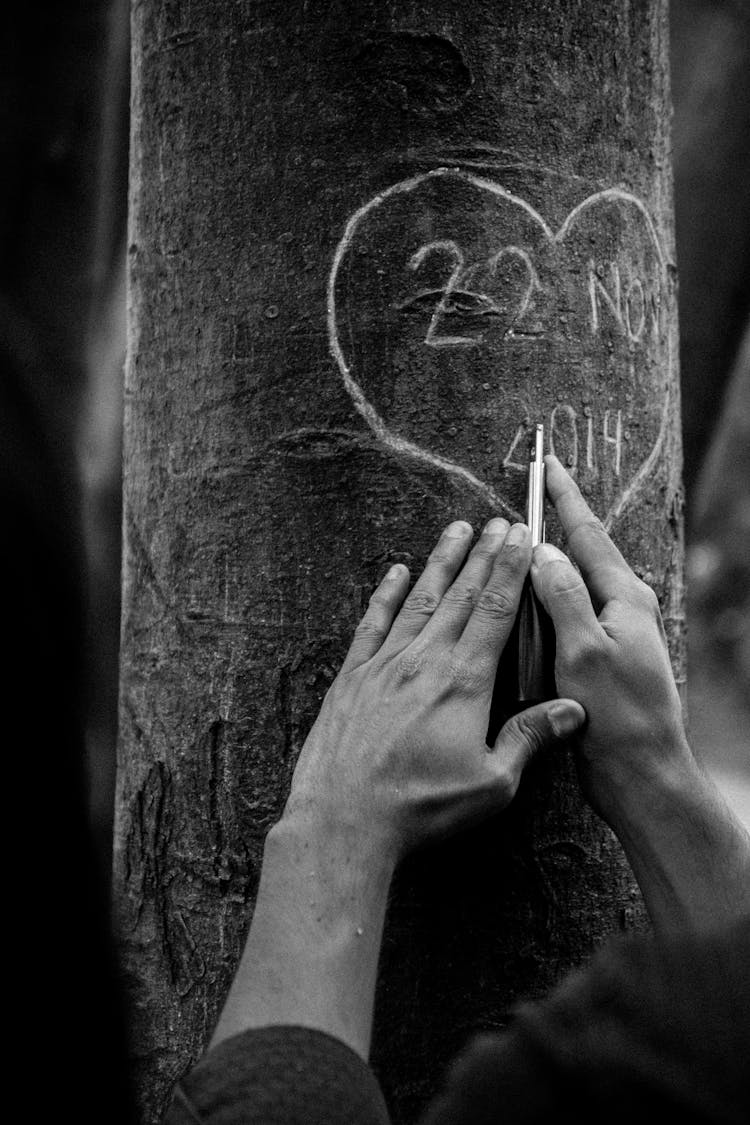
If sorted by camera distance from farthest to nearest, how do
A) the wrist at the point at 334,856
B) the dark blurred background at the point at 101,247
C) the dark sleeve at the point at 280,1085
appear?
the dark blurred background at the point at 101,247 < the wrist at the point at 334,856 < the dark sleeve at the point at 280,1085

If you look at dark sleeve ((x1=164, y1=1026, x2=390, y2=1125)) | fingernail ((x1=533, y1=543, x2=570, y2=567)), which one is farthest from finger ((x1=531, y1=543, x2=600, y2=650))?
dark sleeve ((x1=164, y1=1026, x2=390, y2=1125))

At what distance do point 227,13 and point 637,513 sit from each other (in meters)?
0.77

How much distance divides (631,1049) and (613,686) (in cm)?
58

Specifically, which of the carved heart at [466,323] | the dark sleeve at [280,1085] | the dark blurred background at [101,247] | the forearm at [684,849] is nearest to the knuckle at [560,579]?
the carved heart at [466,323]

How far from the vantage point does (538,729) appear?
3.93 feet

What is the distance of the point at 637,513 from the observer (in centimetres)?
137

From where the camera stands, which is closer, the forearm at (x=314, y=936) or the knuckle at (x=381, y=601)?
the forearm at (x=314, y=936)

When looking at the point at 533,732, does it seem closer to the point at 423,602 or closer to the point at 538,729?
the point at 538,729

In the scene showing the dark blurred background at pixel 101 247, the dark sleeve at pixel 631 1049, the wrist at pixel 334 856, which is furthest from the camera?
the dark blurred background at pixel 101 247

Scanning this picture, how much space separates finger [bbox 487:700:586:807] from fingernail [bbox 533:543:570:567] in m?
0.16

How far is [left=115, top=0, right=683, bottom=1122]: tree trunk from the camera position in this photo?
126cm

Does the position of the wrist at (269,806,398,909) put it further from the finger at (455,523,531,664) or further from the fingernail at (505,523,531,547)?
the fingernail at (505,523,531,547)

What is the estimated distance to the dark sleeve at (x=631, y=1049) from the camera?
0.63 m

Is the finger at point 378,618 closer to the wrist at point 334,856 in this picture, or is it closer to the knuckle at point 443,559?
the knuckle at point 443,559
